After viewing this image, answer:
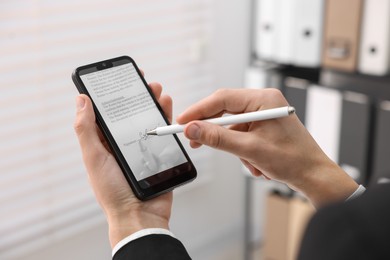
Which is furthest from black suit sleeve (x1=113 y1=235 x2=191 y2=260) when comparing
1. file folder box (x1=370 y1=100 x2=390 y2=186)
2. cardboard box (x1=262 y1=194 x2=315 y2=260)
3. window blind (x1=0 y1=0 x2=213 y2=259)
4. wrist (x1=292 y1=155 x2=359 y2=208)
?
cardboard box (x1=262 y1=194 x2=315 y2=260)

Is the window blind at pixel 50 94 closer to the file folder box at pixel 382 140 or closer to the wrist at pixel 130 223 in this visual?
the file folder box at pixel 382 140

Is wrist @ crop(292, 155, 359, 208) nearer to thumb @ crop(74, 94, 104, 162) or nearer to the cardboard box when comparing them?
thumb @ crop(74, 94, 104, 162)

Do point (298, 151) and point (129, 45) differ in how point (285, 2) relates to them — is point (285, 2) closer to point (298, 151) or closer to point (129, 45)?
point (129, 45)

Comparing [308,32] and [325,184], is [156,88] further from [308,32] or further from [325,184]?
[308,32]

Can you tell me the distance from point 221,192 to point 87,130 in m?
1.55

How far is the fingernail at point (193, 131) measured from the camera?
2.85 feet

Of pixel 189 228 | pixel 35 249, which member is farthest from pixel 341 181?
pixel 189 228

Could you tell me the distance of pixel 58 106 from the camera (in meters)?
1.74

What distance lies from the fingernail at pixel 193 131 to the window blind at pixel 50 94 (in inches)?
35.2

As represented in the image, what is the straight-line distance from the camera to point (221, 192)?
7.84 feet

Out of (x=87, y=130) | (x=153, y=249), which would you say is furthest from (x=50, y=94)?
(x=153, y=249)

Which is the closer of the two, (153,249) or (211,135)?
(153,249)

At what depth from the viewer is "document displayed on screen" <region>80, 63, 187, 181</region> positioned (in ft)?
3.09

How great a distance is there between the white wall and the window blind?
0.31 meters
